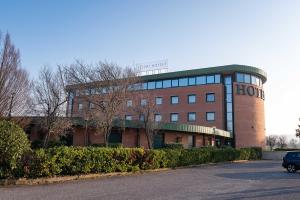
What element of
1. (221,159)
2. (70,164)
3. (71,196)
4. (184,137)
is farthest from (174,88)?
(71,196)

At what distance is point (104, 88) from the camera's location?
1116 inches

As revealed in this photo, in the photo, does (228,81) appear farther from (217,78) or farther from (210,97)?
(210,97)

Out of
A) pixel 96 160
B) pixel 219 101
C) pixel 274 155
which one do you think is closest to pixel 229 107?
pixel 219 101

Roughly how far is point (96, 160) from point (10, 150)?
499 cm

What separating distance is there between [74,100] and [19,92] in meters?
8.23

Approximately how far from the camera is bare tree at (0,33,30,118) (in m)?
21.3

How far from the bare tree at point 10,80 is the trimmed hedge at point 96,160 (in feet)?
22.7

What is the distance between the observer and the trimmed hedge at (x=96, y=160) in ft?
50.6

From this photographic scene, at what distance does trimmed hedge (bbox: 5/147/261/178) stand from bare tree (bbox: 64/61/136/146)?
4.42 meters

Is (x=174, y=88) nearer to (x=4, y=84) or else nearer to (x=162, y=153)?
(x=162, y=153)

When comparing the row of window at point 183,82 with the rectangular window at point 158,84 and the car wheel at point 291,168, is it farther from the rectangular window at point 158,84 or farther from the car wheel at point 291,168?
the car wheel at point 291,168

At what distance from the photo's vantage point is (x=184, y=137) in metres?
45.4

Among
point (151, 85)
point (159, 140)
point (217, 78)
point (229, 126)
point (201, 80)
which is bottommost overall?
point (159, 140)

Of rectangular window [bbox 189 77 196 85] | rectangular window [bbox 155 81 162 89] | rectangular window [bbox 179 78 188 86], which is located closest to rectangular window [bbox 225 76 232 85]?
rectangular window [bbox 189 77 196 85]
